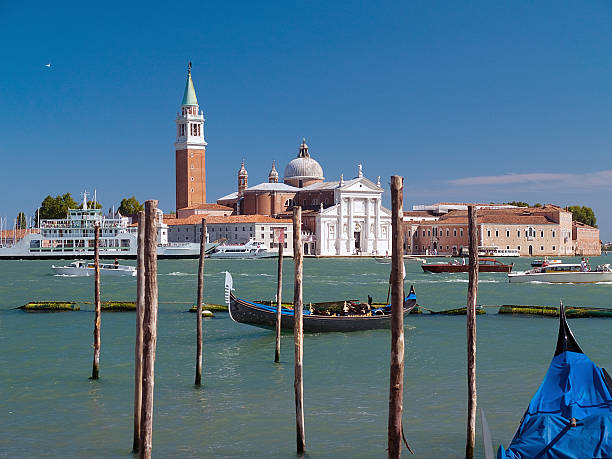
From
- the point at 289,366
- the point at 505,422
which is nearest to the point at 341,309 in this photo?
the point at 289,366

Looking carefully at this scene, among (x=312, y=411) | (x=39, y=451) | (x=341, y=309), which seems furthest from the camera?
(x=341, y=309)

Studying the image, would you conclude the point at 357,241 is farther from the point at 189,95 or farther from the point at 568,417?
the point at 568,417

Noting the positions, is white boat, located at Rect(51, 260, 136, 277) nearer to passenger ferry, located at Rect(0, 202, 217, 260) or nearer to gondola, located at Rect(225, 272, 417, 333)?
passenger ferry, located at Rect(0, 202, 217, 260)

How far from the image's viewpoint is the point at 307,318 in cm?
1096

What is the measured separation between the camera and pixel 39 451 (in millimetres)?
5750

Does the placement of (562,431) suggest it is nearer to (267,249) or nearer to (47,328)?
(47,328)

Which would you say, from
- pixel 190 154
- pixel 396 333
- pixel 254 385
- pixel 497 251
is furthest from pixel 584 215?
pixel 396 333

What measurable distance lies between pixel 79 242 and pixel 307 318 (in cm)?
3742

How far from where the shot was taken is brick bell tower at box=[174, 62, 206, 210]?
5791 centimetres

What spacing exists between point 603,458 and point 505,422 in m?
2.23

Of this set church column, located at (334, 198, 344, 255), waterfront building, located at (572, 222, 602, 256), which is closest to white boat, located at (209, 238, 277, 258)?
church column, located at (334, 198, 344, 255)

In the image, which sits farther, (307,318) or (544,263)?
(544,263)

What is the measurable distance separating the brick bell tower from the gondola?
47304 mm

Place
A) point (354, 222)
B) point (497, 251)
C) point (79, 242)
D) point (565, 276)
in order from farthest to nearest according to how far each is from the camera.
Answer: point (354, 222) < point (497, 251) < point (79, 242) < point (565, 276)
